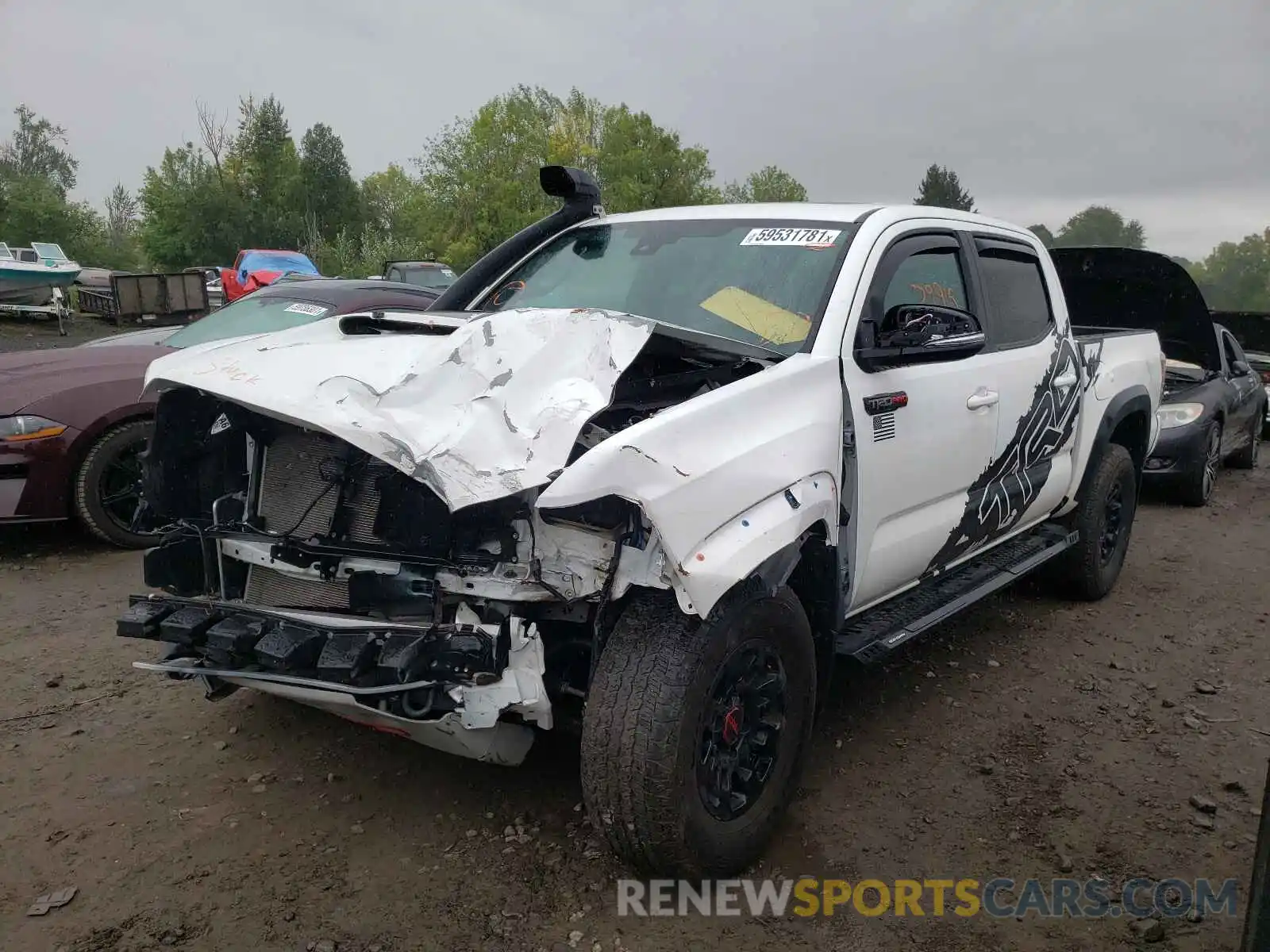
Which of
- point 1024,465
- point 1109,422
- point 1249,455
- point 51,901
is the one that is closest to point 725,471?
point 51,901

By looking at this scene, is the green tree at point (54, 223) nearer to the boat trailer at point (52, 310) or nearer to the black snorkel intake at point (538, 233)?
the boat trailer at point (52, 310)

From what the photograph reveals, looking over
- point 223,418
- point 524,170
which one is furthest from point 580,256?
point 524,170

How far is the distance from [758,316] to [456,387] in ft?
3.74

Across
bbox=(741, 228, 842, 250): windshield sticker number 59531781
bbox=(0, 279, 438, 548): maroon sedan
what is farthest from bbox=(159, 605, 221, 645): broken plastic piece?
bbox=(0, 279, 438, 548): maroon sedan

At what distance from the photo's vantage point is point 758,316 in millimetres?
3215

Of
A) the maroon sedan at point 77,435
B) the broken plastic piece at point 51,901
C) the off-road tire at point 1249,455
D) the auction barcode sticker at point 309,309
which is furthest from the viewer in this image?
the off-road tire at point 1249,455

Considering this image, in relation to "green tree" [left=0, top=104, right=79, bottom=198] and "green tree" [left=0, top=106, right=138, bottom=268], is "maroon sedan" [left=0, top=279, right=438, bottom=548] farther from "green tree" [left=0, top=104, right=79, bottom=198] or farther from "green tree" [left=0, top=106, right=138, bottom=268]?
"green tree" [left=0, top=104, right=79, bottom=198]

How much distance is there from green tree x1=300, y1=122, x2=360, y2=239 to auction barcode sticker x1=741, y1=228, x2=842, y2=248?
50.1 meters

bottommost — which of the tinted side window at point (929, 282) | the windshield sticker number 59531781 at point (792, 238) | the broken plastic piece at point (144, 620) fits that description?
the broken plastic piece at point (144, 620)

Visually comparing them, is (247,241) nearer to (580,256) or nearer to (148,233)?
(148,233)

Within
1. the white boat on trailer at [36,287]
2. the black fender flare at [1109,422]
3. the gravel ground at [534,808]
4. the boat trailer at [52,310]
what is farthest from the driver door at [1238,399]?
the white boat on trailer at [36,287]

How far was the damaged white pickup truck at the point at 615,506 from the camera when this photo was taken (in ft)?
7.79

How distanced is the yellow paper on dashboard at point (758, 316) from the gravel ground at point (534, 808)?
61.2 inches

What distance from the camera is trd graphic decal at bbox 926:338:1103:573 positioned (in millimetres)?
3852
